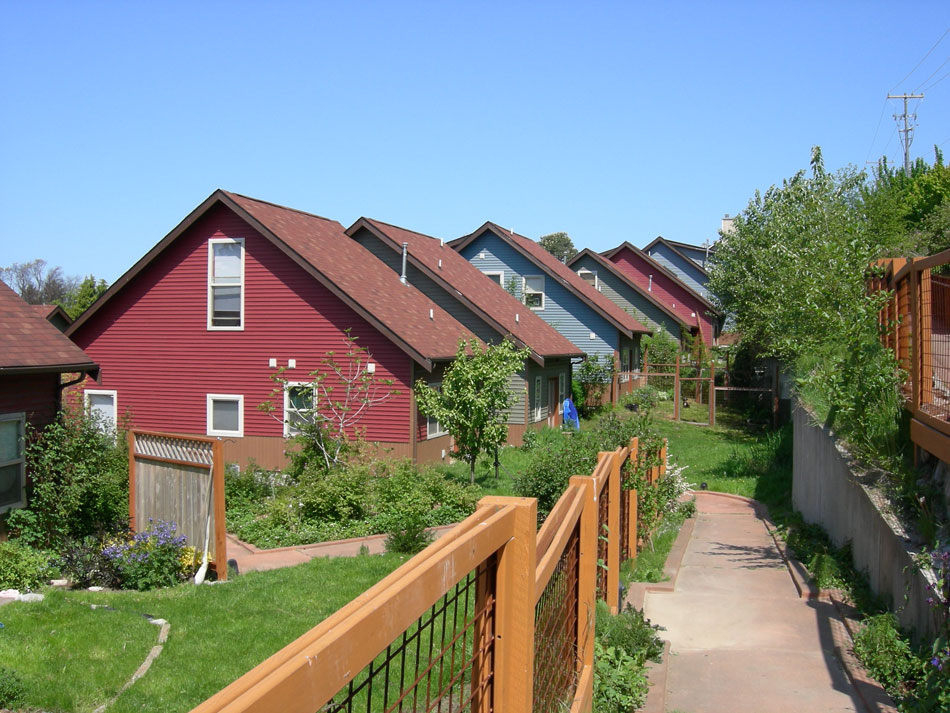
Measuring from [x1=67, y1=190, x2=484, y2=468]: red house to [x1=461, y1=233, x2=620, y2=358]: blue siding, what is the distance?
13289mm

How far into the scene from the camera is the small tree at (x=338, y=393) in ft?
60.4

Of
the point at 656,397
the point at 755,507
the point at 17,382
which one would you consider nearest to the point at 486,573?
the point at 17,382

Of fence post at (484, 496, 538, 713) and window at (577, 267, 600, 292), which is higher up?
window at (577, 267, 600, 292)

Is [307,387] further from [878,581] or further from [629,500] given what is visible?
[878,581]

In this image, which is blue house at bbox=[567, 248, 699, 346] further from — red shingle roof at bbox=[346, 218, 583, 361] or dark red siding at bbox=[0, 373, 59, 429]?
dark red siding at bbox=[0, 373, 59, 429]

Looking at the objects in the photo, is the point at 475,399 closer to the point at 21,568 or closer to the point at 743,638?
the point at 21,568

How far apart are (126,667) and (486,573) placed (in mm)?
4924

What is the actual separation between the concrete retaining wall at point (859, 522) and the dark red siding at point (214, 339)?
913 cm

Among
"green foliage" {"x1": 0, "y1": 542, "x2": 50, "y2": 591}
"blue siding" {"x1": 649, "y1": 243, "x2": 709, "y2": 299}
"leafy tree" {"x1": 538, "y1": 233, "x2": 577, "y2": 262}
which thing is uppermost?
"leafy tree" {"x1": 538, "y1": 233, "x2": 577, "y2": 262}

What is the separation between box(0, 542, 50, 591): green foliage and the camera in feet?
30.8

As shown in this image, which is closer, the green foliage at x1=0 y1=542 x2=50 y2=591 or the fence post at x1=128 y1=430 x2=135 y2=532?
the green foliage at x1=0 y1=542 x2=50 y2=591

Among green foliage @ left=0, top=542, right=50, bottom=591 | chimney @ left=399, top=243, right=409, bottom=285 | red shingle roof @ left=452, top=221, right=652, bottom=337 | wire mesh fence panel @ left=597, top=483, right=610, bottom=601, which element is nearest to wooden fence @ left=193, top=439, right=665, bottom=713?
wire mesh fence panel @ left=597, top=483, right=610, bottom=601

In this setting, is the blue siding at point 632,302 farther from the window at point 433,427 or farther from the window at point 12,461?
the window at point 12,461

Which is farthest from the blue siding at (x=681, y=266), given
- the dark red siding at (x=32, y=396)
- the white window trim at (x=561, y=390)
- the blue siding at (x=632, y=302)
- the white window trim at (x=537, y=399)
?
the dark red siding at (x=32, y=396)
